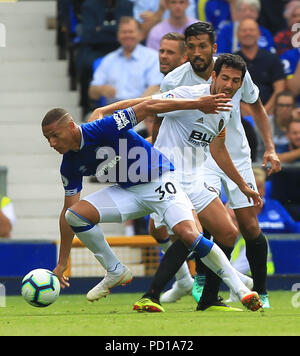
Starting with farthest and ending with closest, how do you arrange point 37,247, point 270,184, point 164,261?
point 270,184, point 37,247, point 164,261

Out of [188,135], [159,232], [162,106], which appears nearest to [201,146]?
[188,135]

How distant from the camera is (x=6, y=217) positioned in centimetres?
1188

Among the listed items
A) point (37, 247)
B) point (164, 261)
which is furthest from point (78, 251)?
point (164, 261)

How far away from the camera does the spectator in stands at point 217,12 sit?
14.1 m

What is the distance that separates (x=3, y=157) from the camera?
45.4 feet

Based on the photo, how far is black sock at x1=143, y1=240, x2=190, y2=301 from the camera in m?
8.26

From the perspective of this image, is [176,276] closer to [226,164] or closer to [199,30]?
[226,164]

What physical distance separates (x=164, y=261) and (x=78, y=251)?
365cm

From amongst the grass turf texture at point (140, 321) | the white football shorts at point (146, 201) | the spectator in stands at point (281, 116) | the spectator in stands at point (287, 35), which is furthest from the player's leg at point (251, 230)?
the spectator in stands at point (287, 35)

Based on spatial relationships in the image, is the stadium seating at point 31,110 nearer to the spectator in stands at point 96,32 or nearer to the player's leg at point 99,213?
the spectator in stands at point 96,32

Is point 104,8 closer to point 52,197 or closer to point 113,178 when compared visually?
point 52,197

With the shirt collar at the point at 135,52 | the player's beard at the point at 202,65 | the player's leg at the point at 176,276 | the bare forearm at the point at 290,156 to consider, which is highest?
the player's beard at the point at 202,65

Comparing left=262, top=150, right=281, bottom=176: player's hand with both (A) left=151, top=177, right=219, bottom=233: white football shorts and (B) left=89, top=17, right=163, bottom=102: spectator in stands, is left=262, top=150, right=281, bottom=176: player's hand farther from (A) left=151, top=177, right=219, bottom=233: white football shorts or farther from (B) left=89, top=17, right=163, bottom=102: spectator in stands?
(B) left=89, top=17, right=163, bottom=102: spectator in stands

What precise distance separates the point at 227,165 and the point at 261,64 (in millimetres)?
4929
